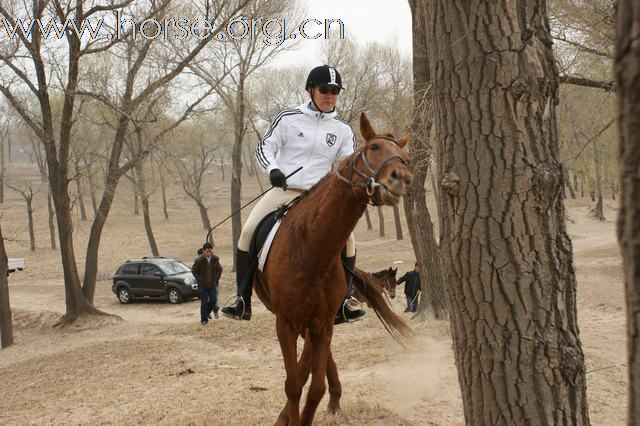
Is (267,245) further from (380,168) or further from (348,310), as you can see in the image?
(380,168)

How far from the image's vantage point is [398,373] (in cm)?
796

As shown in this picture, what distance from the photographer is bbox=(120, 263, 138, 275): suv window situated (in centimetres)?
2464

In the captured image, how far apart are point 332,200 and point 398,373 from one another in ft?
13.5

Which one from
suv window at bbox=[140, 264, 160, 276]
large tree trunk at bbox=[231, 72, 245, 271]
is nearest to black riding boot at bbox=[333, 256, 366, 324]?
suv window at bbox=[140, 264, 160, 276]

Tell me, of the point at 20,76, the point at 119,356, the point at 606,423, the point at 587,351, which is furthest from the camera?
the point at 20,76

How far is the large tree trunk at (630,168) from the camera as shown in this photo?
1.54m

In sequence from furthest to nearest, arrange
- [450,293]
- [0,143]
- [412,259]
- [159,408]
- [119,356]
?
[0,143] < [412,259] < [119,356] < [159,408] < [450,293]

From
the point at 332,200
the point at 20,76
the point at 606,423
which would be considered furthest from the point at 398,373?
the point at 20,76

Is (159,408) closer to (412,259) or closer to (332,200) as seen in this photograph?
(332,200)

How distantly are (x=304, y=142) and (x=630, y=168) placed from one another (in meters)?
4.56

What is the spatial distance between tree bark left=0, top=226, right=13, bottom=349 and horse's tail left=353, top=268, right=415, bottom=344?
13.1 m

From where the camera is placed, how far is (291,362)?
5426 millimetres

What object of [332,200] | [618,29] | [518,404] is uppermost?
[618,29]

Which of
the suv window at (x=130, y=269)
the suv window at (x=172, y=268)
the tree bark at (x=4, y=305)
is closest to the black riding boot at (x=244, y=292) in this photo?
the tree bark at (x=4, y=305)
